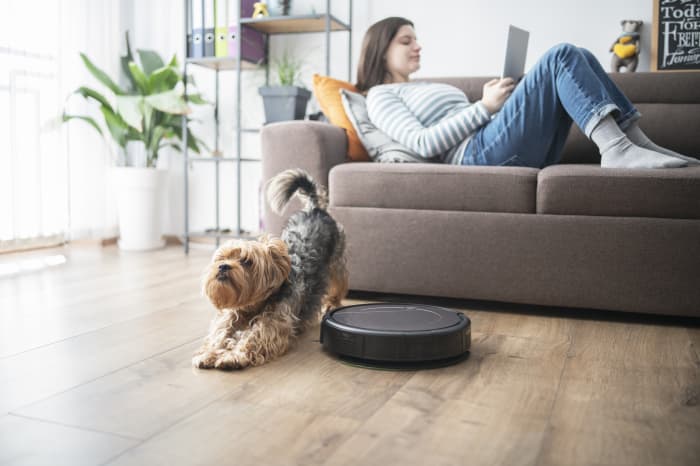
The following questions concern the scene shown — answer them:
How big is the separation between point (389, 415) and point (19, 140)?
3.00 meters

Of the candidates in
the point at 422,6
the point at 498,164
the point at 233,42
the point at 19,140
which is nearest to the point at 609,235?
the point at 498,164

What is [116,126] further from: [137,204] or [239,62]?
[239,62]

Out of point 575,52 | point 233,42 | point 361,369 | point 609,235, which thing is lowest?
point 361,369

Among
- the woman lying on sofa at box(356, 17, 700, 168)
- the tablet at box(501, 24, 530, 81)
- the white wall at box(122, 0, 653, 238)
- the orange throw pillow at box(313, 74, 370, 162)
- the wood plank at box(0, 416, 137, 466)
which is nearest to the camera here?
the wood plank at box(0, 416, 137, 466)

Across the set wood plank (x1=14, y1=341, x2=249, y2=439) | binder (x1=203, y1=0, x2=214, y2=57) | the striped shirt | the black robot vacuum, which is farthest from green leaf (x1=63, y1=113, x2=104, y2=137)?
the black robot vacuum

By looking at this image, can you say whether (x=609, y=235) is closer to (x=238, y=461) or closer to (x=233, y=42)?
(x=238, y=461)

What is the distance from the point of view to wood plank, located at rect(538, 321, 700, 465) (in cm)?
105

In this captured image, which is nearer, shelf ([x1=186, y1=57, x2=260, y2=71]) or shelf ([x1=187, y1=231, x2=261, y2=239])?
shelf ([x1=186, y1=57, x2=260, y2=71])

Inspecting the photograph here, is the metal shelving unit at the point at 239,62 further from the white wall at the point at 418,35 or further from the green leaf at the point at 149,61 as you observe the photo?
the green leaf at the point at 149,61

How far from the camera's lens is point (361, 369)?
4.96ft

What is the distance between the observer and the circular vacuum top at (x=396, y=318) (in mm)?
1542

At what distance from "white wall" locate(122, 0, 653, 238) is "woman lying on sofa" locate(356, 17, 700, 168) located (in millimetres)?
723

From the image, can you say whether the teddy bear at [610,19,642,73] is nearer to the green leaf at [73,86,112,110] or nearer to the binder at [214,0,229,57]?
the binder at [214,0,229,57]

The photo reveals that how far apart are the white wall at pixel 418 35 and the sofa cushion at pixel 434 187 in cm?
137
